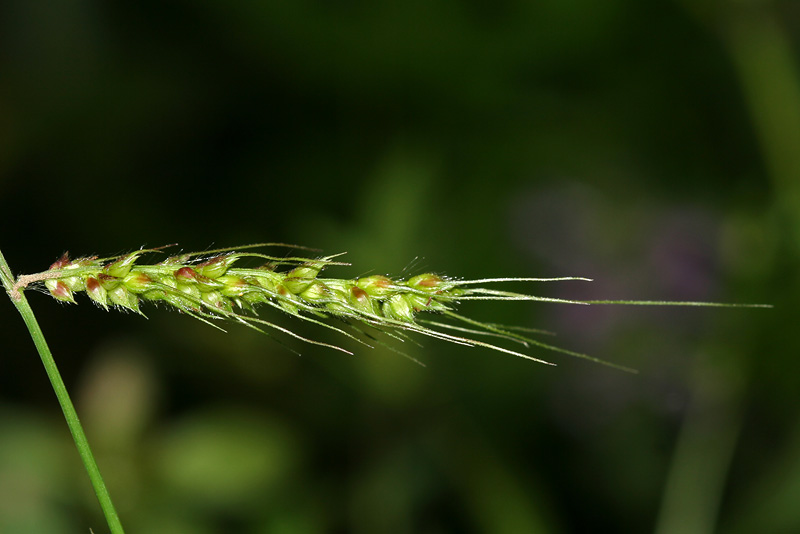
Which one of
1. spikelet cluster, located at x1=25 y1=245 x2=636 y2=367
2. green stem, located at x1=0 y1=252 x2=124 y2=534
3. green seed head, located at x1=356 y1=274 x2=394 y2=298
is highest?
green seed head, located at x1=356 y1=274 x2=394 y2=298

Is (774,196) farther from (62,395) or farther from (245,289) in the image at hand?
(62,395)

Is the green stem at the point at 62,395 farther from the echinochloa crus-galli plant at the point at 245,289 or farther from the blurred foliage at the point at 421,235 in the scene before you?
the blurred foliage at the point at 421,235

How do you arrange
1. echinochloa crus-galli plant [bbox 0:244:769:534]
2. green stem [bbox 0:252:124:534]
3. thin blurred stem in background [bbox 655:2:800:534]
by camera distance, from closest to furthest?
1. green stem [bbox 0:252:124:534]
2. echinochloa crus-galli plant [bbox 0:244:769:534]
3. thin blurred stem in background [bbox 655:2:800:534]

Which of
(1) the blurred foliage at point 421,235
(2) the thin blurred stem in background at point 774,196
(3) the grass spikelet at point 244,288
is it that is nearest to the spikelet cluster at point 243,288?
(3) the grass spikelet at point 244,288

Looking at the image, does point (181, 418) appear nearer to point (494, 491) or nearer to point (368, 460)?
point (368, 460)

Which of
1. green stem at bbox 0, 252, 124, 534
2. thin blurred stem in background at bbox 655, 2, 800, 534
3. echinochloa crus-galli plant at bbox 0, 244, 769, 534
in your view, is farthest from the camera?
thin blurred stem in background at bbox 655, 2, 800, 534

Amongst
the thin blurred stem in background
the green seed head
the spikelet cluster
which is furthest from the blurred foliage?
the green seed head

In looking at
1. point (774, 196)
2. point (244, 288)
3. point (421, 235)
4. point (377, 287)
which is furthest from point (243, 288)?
point (774, 196)

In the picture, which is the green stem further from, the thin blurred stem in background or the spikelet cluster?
the thin blurred stem in background
